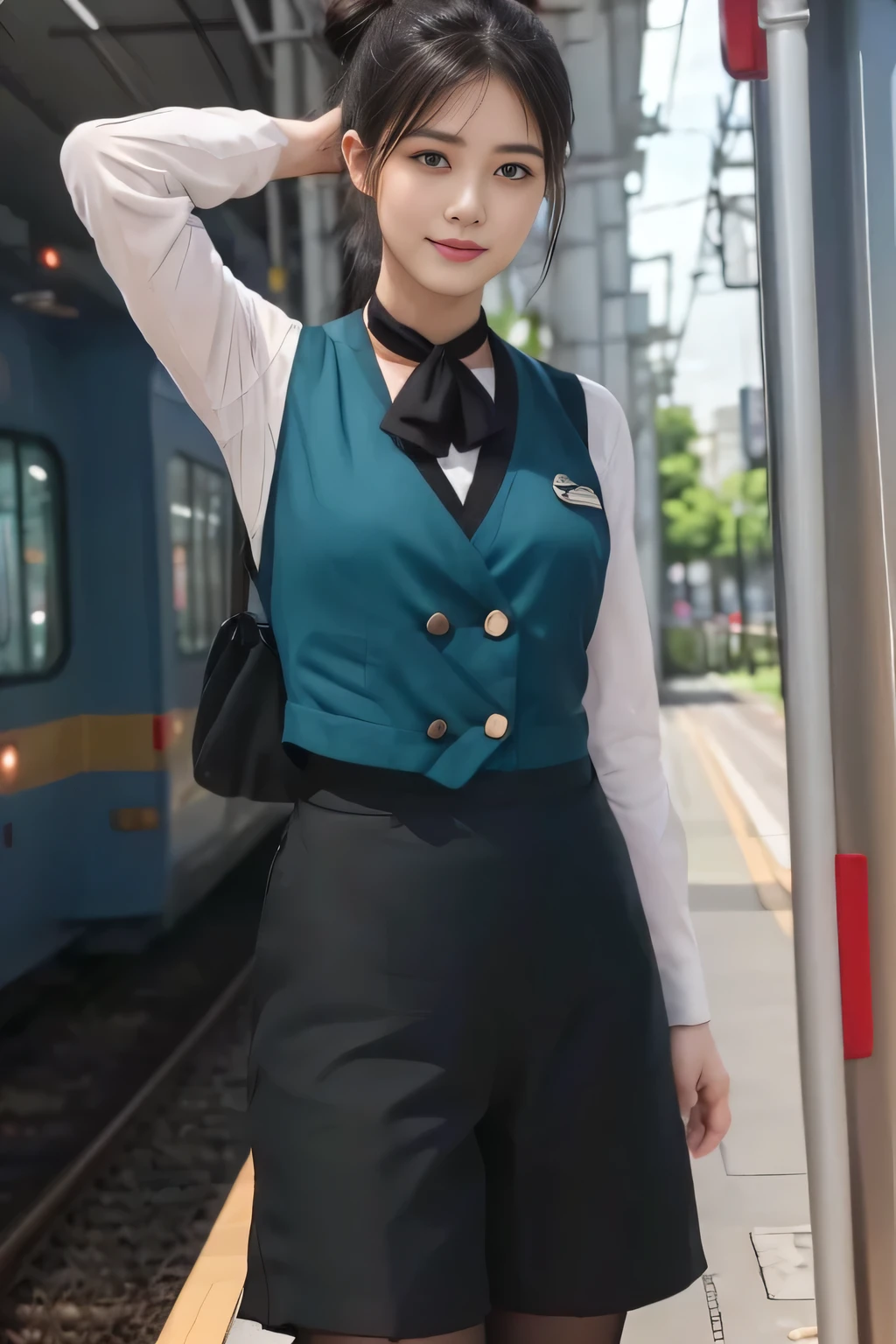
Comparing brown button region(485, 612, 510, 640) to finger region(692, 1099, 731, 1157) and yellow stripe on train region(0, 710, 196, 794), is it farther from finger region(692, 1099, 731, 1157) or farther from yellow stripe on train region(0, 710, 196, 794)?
yellow stripe on train region(0, 710, 196, 794)

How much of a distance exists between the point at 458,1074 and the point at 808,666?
1.53ft

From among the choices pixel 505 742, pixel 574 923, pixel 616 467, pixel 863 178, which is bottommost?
pixel 574 923

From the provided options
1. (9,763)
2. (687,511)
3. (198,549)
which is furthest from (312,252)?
(687,511)

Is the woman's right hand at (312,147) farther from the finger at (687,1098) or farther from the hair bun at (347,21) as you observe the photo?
the finger at (687,1098)

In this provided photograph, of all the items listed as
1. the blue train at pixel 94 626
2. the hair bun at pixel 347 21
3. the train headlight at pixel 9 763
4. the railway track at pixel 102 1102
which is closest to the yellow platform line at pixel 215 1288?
the railway track at pixel 102 1102

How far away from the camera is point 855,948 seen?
3.35ft

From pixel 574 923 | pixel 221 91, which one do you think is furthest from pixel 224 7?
pixel 574 923

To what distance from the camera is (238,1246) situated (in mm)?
2090

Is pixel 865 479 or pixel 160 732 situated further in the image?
pixel 160 732

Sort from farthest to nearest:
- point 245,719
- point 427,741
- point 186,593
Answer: point 186,593 < point 245,719 < point 427,741

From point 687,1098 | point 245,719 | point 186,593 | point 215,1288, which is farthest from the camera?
point 186,593

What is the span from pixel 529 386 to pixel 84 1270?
7.02 ft

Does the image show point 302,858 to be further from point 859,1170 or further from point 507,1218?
point 859,1170

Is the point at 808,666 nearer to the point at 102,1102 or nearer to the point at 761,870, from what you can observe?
the point at 761,870
